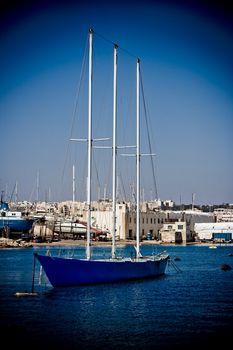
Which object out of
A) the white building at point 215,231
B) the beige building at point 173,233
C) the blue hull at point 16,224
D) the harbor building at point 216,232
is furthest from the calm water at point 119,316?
the white building at point 215,231

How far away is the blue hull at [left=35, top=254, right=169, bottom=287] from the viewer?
31422 millimetres

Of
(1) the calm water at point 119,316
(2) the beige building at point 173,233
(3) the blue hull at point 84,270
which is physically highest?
(2) the beige building at point 173,233

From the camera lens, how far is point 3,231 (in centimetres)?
11156

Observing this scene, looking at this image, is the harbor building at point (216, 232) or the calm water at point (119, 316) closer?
the calm water at point (119, 316)

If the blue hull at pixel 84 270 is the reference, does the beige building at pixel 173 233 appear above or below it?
above

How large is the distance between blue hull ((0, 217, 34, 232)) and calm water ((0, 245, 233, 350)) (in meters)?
74.2

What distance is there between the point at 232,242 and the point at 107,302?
10860 centimetres

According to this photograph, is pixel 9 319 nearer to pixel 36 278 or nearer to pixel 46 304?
pixel 46 304

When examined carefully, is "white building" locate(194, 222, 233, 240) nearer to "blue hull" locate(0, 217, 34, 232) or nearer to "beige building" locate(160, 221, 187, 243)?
"beige building" locate(160, 221, 187, 243)

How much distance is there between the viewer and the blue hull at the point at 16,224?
110512 mm

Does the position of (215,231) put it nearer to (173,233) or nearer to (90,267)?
(173,233)

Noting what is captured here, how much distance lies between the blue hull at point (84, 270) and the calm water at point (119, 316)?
53 cm

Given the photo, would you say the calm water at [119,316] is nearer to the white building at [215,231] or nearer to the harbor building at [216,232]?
the harbor building at [216,232]

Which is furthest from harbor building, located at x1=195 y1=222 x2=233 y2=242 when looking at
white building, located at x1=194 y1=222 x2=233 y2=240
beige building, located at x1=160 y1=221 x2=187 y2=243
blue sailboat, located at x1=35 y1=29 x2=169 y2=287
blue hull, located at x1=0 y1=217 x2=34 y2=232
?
blue sailboat, located at x1=35 y1=29 x2=169 y2=287
